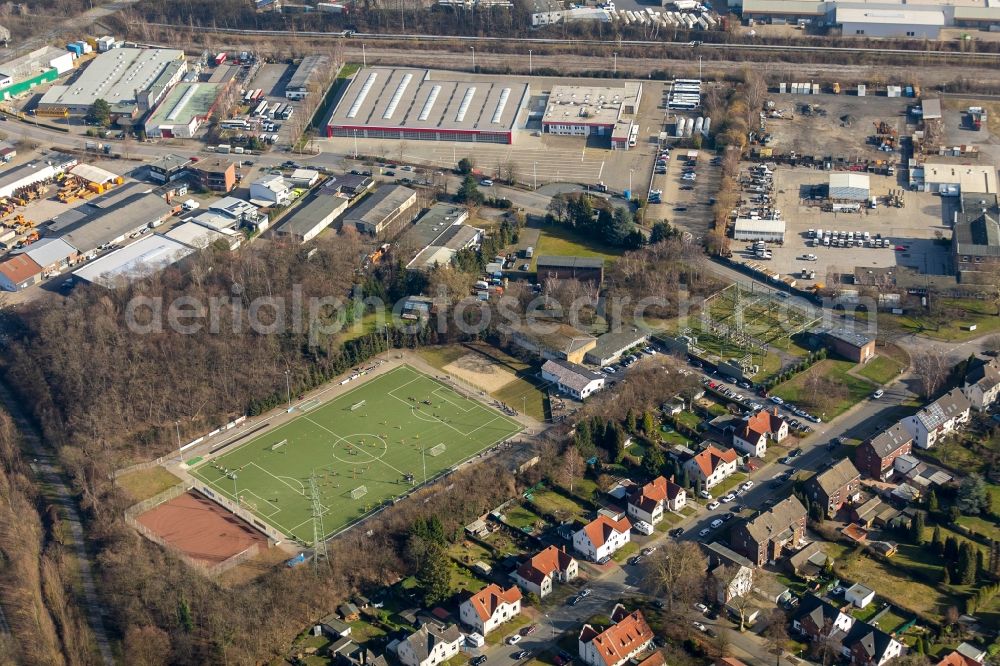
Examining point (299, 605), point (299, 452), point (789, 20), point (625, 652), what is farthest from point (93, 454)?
point (789, 20)

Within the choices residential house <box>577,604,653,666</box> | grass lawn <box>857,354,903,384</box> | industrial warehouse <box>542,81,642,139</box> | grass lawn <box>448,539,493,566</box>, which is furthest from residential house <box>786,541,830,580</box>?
industrial warehouse <box>542,81,642,139</box>

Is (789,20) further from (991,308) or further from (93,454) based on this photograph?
(93,454)

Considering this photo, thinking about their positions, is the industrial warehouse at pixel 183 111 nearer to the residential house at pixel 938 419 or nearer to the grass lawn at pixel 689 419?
the grass lawn at pixel 689 419

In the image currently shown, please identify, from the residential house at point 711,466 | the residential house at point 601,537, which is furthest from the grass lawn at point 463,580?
the residential house at point 711,466

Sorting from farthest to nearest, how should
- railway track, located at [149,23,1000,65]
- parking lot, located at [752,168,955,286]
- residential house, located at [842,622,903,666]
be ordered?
railway track, located at [149,23,1000,65], parking lot, located at [752,168,955,286], residential house, located at [842,622,903,666]

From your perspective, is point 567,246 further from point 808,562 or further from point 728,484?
point 808,562

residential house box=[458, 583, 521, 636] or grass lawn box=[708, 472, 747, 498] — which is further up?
grass lawn box=[708, 472, 747, 498]

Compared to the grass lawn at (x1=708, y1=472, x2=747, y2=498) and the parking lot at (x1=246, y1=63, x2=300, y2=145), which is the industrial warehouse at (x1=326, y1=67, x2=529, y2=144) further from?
the grass lawn at (x1=708, y1=472, x2=747, y2=498)
